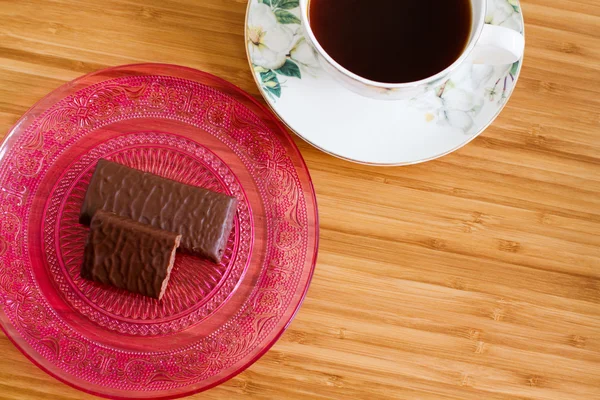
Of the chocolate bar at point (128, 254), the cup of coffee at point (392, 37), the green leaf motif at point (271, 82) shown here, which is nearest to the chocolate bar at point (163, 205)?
the chocolate bar at point (128, 254)

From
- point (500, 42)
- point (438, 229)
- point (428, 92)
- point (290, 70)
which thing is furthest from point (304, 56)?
point (438, 229)

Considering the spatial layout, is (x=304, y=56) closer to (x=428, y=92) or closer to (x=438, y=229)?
(x=428, y=92)

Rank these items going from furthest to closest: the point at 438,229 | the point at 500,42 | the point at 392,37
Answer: the point at 438,229 < the point at 392,37 < the point at 500,42

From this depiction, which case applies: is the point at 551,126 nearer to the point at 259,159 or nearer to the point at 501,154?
the point at 501,154

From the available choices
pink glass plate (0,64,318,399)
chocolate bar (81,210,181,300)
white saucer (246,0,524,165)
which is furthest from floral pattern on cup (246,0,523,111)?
chocolate bar (81,210,181,300)

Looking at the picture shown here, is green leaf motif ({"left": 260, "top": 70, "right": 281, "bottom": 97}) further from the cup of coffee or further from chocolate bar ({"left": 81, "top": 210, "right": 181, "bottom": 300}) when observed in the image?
chocolate bar ({"left": 81, "top": 210, "right": 181, "bottom": 300})

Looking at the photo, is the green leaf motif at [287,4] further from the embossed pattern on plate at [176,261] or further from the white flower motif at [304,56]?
the embossed pattern on plate at [176,261]

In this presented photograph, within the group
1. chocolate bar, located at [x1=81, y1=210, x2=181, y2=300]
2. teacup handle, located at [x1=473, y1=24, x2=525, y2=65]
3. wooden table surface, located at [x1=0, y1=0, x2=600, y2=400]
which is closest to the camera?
A: teacup handle, located at [x1=473, y1=24, x2=525, y2=65]
